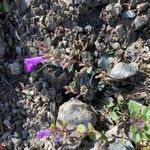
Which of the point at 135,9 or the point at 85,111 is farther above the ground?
the point at 135,9

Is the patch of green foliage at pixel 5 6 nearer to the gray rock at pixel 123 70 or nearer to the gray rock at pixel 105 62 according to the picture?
the gray rock at pixel 105 62

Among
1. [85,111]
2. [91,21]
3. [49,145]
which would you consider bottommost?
[49,145]

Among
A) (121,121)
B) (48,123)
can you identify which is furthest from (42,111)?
(121,121)

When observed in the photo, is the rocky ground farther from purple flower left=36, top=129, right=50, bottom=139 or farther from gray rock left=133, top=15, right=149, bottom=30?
purple flower left=36, top=129, right=50, bottom=139

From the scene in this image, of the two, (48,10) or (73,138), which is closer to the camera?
(73,138)

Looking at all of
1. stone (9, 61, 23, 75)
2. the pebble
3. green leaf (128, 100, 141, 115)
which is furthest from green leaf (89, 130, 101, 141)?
stone (9, 61, 23, 75)

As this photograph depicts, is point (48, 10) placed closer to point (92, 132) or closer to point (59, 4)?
point (59, 4)

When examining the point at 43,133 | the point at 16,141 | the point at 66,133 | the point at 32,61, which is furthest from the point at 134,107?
the point at 16,141
